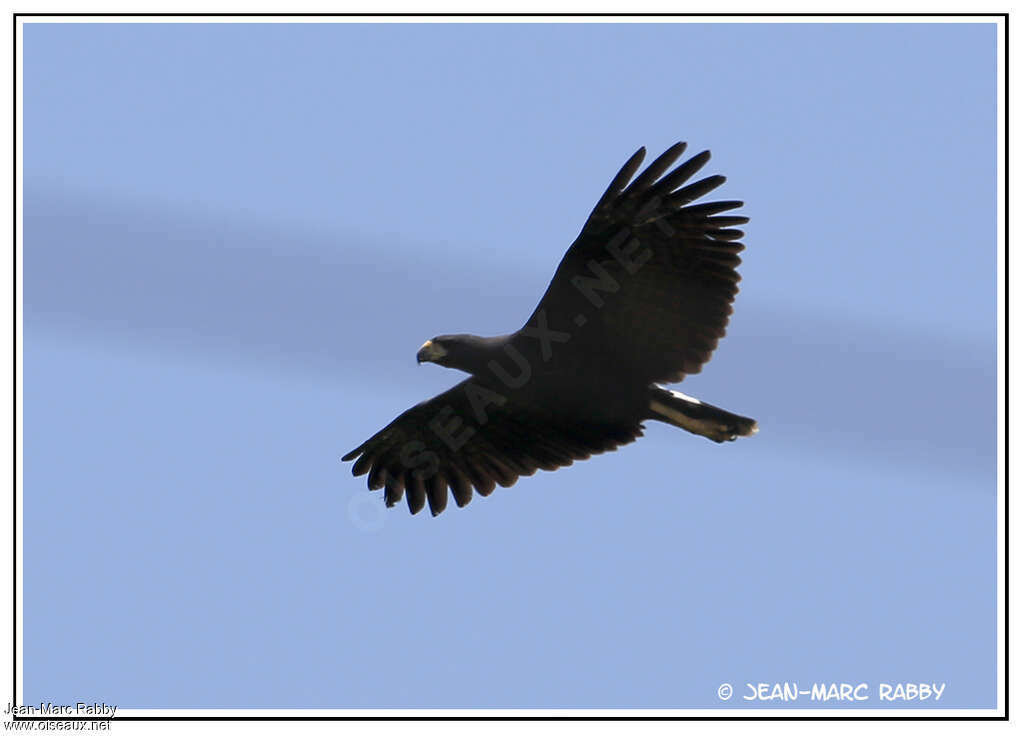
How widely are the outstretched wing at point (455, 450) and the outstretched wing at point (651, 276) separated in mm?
1581

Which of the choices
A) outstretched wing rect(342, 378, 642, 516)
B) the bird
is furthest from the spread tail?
outstretched wing rect(342, 378, 642, 516)

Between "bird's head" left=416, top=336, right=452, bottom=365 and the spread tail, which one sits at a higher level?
"bird's head" left=416, top=336, right=452, bottom=365

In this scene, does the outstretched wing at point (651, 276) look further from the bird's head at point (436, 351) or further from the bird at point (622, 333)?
the bird's head at point (436, 351)

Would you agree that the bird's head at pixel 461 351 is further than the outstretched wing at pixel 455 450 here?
No

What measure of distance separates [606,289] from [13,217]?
19.7 ft

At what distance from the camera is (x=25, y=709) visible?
11453 millimetres

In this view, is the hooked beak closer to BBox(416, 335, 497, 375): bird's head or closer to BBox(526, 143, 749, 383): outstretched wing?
BBox(416, 335, 497, 375): bird's head

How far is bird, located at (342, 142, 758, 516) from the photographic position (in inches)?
447

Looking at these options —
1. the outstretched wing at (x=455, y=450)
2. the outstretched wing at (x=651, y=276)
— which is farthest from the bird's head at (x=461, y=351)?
the outstretched wing at (x=455, y=450)

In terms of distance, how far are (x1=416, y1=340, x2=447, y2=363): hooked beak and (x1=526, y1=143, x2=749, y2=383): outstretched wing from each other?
100cm

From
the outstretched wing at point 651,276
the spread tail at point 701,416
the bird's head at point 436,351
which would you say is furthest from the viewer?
the bird's head at point 436,351

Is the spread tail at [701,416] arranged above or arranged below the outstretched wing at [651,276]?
below

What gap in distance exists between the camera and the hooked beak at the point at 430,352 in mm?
12328
